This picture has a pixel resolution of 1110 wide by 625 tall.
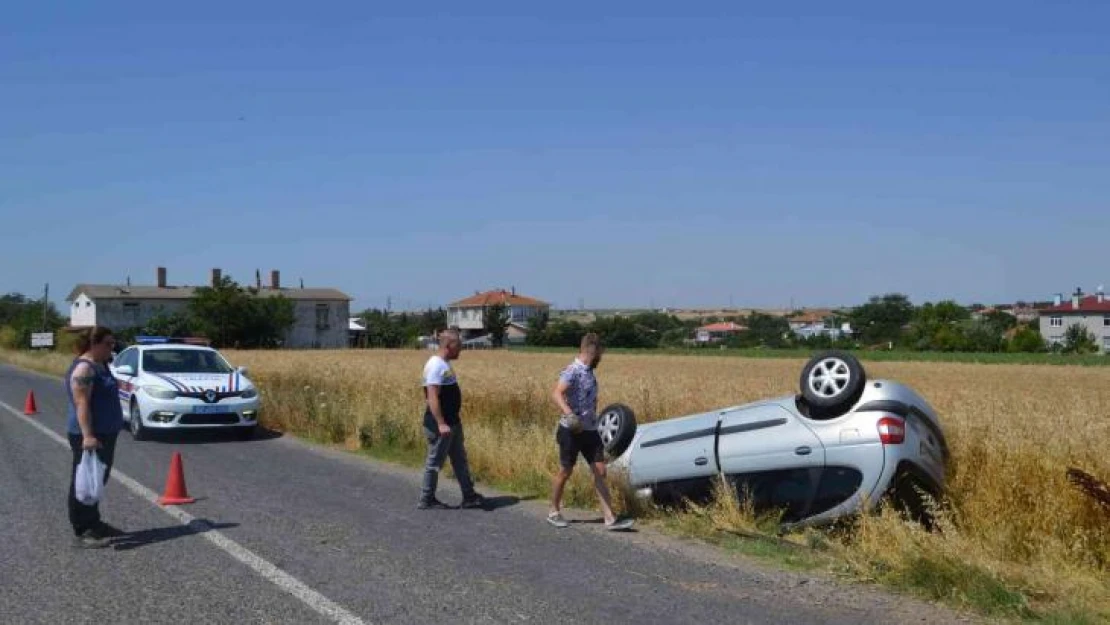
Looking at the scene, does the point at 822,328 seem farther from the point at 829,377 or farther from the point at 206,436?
the point at 829,377

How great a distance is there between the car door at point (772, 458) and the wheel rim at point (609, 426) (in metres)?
1.82

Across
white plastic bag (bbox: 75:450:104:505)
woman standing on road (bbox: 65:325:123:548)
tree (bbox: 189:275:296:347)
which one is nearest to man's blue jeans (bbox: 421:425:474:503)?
woman standing on road (bbox: 65:325:123:548)

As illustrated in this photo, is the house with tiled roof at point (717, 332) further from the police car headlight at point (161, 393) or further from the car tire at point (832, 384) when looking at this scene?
the car tire at point (832, 384)

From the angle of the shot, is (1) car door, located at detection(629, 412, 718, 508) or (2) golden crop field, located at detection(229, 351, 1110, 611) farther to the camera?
(1) car door, located at detection(629, 412, 718, 508)

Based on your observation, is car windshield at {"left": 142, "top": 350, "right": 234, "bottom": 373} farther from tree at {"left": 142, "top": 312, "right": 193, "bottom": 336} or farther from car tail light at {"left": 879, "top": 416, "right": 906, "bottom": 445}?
tree at {"left": 142, "top": 312, "right": 193, "bottom": 336}

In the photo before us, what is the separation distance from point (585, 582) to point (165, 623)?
2597 millimetres

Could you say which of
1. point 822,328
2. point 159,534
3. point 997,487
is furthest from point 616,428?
point 822,328

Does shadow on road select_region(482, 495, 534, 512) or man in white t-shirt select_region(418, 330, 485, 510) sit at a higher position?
man in white t-shirt select_region(418, 330, 485, 510)

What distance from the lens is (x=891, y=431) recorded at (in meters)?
7.83

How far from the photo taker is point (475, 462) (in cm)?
1207

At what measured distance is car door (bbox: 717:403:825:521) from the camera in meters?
8.20

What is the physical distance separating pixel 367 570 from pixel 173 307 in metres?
103

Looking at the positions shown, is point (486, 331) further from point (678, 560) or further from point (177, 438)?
point (678, 560)

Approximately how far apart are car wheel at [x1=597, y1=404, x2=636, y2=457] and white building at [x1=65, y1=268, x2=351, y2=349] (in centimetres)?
8463
